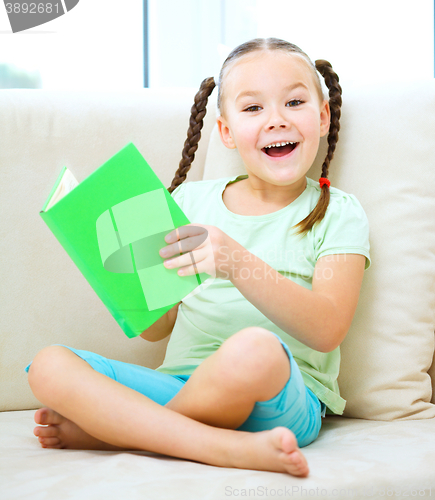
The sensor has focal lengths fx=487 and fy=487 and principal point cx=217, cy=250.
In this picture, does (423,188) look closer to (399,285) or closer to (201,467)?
(399,285)

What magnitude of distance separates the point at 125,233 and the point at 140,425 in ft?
0.80

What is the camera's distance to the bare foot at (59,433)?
2.19 ft

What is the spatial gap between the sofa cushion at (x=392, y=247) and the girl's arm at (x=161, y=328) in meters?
0.33

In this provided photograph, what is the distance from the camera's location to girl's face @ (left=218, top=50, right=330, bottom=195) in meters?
0.84

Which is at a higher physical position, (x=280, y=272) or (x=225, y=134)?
(x=225, y=134)

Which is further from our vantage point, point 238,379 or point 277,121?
point 277,121

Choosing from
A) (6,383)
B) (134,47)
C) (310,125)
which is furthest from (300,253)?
(134,47)

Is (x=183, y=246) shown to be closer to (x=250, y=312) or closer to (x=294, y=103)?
(x=250, y=312)

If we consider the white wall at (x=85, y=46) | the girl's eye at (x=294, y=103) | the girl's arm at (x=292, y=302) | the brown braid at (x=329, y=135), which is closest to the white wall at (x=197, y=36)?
the white wall at (x=85, y=46)

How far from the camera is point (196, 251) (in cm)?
66

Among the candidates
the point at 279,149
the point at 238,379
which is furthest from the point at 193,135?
the point at 238,379

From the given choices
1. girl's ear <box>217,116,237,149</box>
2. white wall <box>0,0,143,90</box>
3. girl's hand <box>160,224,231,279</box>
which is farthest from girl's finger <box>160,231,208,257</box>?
white wall <box>0,0,143,90</box>

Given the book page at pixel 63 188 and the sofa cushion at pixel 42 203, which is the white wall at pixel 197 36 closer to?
the sofa cushion at pixel 42 203

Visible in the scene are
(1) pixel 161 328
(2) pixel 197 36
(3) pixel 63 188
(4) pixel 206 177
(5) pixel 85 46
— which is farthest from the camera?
(2) pixel 197 36
